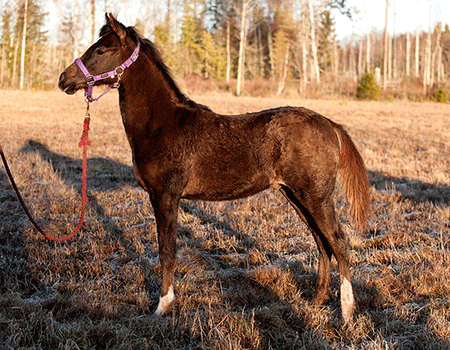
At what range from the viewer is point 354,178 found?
150 inches

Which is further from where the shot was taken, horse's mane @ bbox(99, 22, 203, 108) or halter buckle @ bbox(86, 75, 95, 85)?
horse's mane @ bbox(99, 22, 203, 108)

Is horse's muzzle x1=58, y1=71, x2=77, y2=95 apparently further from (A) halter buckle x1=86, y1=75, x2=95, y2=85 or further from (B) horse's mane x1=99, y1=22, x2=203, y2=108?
(B) horse's mane x1=99, y1=22, x2=203, y2=108

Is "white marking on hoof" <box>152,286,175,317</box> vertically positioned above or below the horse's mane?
below

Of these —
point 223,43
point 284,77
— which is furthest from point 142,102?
point 223,43

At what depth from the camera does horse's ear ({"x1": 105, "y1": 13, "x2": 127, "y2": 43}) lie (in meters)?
3.39

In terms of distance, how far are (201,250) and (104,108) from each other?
1714 centimetres

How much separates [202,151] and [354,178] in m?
1.55

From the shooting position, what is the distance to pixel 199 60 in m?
50.7

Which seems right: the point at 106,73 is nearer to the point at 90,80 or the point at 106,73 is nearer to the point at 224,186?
the point at 90,80

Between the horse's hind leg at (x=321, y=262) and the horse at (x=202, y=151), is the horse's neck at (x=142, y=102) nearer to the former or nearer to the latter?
the horse at (x=202, y=151)

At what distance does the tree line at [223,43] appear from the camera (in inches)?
1432

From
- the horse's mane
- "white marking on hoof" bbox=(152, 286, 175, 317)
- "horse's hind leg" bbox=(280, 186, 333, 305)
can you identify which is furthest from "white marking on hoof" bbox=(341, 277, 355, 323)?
Answer: the horse's mane

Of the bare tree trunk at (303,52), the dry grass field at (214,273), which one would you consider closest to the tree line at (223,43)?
the bare tree trunk at (303,52)

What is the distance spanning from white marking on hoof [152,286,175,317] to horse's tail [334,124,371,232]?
198 centimetres
